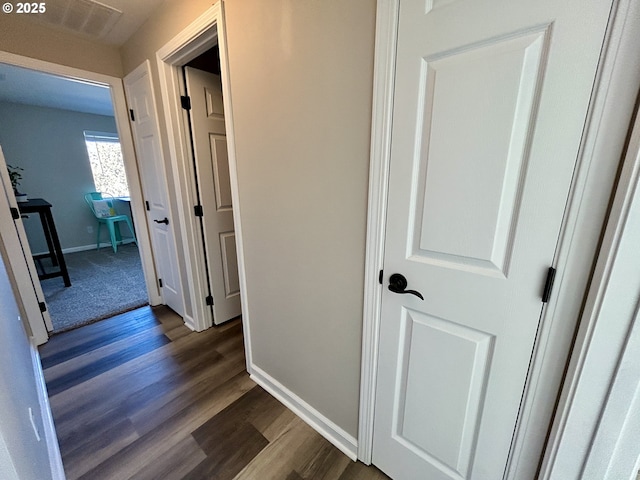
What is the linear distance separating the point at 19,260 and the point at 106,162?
156 inches

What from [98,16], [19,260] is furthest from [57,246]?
[98,16]

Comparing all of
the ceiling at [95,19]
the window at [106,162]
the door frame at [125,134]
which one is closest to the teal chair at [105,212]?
the window at [106,162]

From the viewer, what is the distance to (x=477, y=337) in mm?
827

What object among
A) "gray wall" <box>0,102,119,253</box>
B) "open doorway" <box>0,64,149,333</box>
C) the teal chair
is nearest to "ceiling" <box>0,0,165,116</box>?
"open doorway" <box>0,64,149,333</box>

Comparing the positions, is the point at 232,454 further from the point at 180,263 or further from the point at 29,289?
the point at 29,289

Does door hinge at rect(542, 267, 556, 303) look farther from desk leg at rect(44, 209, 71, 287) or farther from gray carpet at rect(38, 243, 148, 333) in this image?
desk leg at rect(44, 209, 71, 287)

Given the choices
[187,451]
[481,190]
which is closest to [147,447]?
[187,451]

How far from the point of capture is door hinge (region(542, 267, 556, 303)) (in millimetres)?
674

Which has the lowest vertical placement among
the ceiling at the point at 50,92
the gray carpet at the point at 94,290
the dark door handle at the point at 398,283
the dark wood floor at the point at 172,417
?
the dark wood floor at the point at 172,417

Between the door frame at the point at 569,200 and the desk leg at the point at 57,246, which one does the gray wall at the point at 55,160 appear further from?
the door frame at the point at 569,200

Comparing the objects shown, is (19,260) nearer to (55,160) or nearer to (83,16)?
(83,16)

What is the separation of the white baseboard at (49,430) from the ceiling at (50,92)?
8.95 feet

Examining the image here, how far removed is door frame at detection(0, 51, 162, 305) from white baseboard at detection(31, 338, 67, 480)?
1049 millimetres

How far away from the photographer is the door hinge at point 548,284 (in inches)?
26.5
